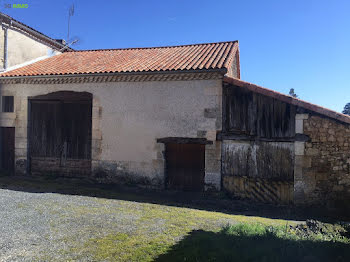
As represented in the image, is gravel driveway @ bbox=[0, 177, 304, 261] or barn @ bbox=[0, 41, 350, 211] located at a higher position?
barn @ bbox=[0, 41, 350, 211]

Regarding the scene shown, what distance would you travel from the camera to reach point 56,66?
1130 centimetres

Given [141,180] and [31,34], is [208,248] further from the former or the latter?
[31,34]

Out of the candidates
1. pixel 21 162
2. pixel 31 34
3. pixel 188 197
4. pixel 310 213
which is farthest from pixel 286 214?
pixel 31 34

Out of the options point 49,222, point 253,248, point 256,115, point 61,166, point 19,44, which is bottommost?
point 49,222

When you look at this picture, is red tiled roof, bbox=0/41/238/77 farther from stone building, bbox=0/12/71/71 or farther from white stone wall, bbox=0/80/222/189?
white stone wall, bbox=0/80/222/189

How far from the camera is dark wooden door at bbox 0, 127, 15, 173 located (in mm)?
11086

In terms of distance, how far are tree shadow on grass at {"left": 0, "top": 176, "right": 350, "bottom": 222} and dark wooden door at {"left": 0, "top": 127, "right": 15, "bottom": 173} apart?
1.04 m

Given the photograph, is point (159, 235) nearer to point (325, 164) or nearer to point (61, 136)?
point (325, 164)

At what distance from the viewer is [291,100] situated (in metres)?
7.67

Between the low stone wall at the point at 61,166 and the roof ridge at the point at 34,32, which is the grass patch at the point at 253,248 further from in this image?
the roof ridge at the point at 34,32

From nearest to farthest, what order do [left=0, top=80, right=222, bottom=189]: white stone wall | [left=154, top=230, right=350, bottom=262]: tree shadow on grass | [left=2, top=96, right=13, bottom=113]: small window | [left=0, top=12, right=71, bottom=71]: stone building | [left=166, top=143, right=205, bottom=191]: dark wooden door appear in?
1. [left=154, top=230, right=350, bottom=262]: tree shadow on grass
2. [left=0, top=80, right=222, bottom=189]: white stone wall
3. [left=166, top=143, right=205, bottom=191]: dark wooden door
4. [left=0, top=12, right=71, bottom=71]: stone building
5. [left=2, top=96, right=13, bottom=113]: small window

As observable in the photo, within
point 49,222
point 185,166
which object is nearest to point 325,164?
point 185,166

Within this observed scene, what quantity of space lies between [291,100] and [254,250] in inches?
195

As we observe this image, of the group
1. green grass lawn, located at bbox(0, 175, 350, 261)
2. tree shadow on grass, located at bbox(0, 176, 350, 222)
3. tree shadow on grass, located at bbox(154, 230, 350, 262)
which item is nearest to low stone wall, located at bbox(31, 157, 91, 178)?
tree shadow on grass, located at bbox(0, 176, 350, 222)
